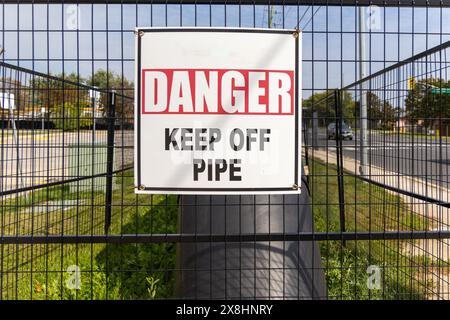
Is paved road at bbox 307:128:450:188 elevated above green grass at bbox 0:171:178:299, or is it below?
above

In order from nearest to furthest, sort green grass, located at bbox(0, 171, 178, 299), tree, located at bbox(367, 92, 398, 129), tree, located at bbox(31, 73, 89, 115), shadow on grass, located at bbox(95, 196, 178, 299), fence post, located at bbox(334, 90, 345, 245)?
tree, located at bbox(31, 73, 89, 115) → green grass, located at bbox(0, 171, 178, 299) → tree, located at bbox(367, 92, 398, 129) → fence post, located at bbox(334, 90, 345, 245) → shadow on grass, located at bbox(95, 196, 178, 299)

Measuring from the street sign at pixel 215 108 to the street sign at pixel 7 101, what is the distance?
1.21m

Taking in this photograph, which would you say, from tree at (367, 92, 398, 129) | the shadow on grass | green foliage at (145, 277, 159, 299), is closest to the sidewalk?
tree at (367, 92, 398, 129)

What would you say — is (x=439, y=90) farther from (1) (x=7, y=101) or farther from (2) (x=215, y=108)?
(1) (x=7, y=101)

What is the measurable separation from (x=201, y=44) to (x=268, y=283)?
72.9 inches

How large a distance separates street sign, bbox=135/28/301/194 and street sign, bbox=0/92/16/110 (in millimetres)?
1208

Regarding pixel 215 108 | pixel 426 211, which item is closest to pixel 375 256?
pixel 426 211

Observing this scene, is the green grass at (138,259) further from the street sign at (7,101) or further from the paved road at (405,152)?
the street sign at (7,101)

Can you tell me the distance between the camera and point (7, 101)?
116 inches

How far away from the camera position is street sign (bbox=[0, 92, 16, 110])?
278 cm

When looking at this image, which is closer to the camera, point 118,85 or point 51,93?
point 51,93

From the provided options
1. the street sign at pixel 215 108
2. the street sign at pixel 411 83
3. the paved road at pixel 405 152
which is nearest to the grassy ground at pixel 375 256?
the paved road at pixel 405 152

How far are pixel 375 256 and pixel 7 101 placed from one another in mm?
4184

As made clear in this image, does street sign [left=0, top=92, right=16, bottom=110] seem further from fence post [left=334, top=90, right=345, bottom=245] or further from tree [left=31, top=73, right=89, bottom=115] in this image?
fence post [left=334, top=90, right=345, bottom=245]
